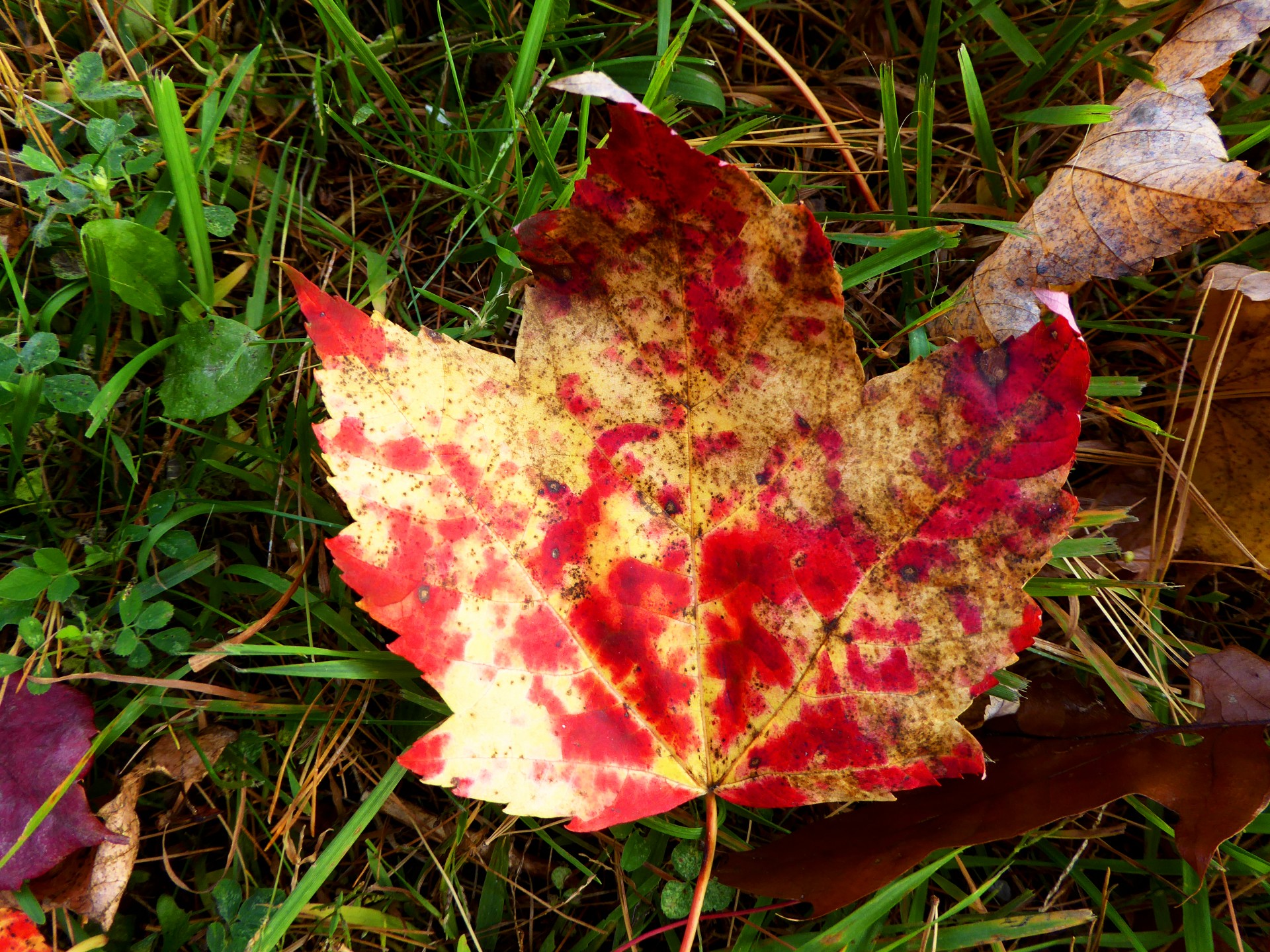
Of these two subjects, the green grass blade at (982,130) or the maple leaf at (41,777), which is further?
the green grass blade at (982,130)

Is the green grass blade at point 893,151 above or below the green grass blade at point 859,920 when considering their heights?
above

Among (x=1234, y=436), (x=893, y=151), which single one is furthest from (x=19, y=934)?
(x=1234, y=436)

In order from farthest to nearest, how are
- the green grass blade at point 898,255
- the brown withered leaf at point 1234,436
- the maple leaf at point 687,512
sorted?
1. the brown withered leaf at point 1234,436
2. the green grass blade at point 898,255
3. the maple leaf at point 687,512

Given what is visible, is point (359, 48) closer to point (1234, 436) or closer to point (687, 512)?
point (687, 512)

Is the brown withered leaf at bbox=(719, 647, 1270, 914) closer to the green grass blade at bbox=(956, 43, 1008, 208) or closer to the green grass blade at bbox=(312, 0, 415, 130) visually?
Answer: the green grass blade at bbox=(956, 43, 1008, 208)

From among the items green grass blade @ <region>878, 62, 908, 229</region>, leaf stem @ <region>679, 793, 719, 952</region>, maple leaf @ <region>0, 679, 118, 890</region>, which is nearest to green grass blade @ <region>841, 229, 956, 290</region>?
green grass blade @ <region>878, 62, 908, 229</region>

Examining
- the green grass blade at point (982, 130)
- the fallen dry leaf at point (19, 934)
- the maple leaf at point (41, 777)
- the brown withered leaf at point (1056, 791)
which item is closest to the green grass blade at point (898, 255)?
the green grass blade at point (982, 130)

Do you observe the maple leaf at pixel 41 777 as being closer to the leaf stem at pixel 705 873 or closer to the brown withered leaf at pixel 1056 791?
the leaf stem at pixel 705 873

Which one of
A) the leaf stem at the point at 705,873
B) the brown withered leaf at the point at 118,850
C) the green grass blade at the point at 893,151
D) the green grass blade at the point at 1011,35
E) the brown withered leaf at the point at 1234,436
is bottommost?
the brown withered leaf at the point at 118,850
